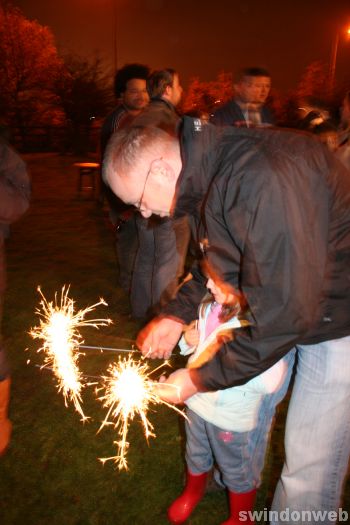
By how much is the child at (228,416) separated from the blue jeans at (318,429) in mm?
182

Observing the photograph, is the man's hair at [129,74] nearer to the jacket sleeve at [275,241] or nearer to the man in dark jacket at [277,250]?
the man in dark jacket at [277,250]

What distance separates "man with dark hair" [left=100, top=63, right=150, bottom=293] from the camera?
168 inches

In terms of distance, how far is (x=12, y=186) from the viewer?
2.80 meters

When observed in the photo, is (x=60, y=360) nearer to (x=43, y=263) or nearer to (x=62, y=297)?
(x=62, y=297)

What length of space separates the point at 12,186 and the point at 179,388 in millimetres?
1774

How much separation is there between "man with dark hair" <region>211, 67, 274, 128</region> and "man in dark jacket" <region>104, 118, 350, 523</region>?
3.51 metres

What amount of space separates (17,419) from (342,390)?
255cm

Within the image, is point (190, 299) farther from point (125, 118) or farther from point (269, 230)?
point (125, 118)

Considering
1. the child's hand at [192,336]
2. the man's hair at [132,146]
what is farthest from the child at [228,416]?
the man's hair at [132,146]

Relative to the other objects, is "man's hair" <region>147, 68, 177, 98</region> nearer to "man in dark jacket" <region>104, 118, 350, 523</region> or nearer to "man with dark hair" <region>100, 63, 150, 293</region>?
"man with dark hair" <region>100, 63, 150, 293</region>

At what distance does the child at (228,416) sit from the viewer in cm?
204

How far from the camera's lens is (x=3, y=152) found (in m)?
2.71

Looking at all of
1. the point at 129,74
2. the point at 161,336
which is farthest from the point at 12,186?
the point at 129,74

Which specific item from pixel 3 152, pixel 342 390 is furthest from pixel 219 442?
pixel 3 152
